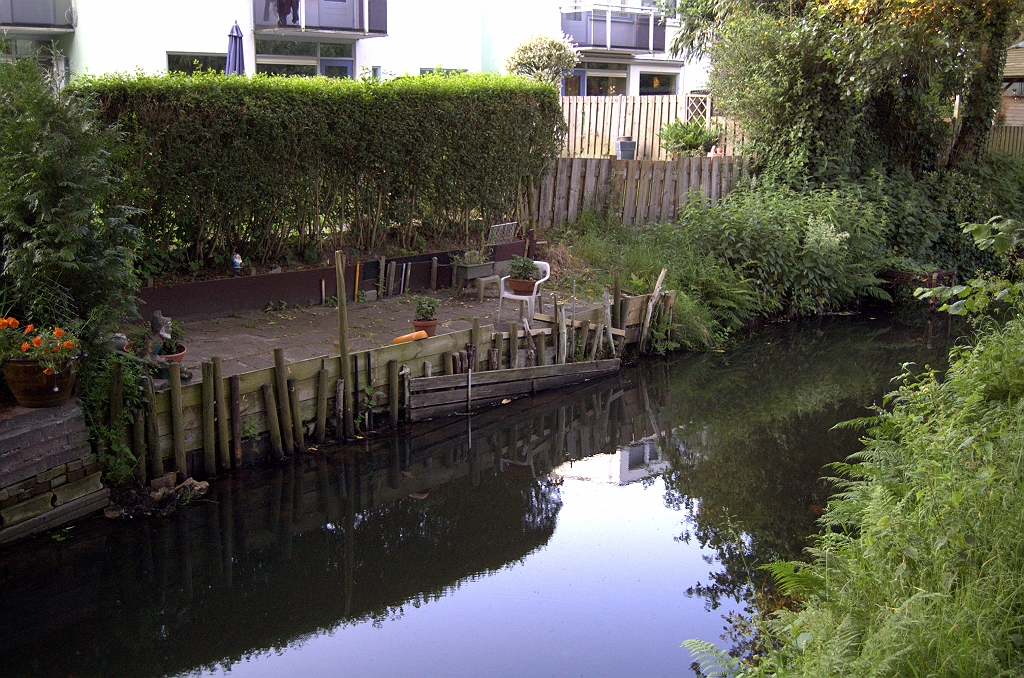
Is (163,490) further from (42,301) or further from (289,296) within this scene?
(289,296)

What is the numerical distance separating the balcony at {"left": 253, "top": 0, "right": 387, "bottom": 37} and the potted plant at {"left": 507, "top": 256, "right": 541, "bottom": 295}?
1220 centimetres

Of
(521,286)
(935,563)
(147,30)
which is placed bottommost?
(935,563)

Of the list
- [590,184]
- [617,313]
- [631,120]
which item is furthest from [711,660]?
[631,120]

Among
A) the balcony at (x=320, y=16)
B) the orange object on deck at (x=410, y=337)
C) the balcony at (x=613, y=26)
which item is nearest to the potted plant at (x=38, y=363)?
the orange object on deck at (x=410, y=337)

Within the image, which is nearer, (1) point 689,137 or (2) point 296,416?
(2) point 296,416

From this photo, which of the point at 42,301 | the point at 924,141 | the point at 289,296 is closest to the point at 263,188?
the point at 289,296

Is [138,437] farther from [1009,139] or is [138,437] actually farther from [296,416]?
[1009,139]

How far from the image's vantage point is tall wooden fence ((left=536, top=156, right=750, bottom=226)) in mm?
15602

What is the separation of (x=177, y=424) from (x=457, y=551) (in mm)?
2460

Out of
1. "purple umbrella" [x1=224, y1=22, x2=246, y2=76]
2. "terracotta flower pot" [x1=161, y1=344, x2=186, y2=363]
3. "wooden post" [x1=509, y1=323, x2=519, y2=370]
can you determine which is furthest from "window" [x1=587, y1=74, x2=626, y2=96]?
"terracotta flower pot" [x1=161, y1=344, x2=186, y2=363]

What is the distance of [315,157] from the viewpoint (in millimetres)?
11555

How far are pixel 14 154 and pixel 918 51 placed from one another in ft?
47.3

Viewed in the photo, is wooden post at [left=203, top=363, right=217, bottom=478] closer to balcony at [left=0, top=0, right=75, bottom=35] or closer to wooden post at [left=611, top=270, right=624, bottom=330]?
wooden post at [left=611, top=270, right=624, bottom=330]

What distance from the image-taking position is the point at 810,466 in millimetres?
8984
